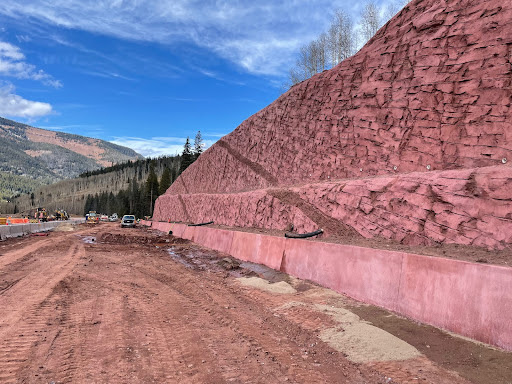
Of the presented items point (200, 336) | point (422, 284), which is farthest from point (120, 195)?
point (422, 284)

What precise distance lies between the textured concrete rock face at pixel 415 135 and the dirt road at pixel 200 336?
2.78 meters

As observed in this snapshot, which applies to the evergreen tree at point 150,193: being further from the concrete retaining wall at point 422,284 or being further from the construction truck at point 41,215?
the concrete retaining wall at point 422,284

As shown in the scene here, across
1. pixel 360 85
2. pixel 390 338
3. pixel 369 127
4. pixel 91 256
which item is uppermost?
pixel 360 85

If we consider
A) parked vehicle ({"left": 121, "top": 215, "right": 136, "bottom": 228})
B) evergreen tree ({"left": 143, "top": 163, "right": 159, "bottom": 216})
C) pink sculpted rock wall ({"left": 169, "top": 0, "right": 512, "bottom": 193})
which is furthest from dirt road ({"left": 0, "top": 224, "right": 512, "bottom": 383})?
evergreen tree ({"left": 143, "top": 163, "right": 159, "bottom": 216})

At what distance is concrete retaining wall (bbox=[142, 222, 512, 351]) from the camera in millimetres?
4242

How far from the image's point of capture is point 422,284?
5.32 metres

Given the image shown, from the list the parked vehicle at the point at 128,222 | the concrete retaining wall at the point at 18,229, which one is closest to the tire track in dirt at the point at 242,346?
the concrete retaining wall at the point at 18,229

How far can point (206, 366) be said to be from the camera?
4.23 m

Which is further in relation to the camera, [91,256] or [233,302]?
[91,256]

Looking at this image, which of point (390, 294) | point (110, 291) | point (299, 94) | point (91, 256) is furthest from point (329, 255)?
point (299, 94)

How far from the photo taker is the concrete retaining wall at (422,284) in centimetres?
424

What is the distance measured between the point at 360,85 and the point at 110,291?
11880 millimetres

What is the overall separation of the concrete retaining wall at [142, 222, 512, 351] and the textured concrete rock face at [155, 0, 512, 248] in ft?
5.60

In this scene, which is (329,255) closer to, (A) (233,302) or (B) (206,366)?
(A) (233,302)
